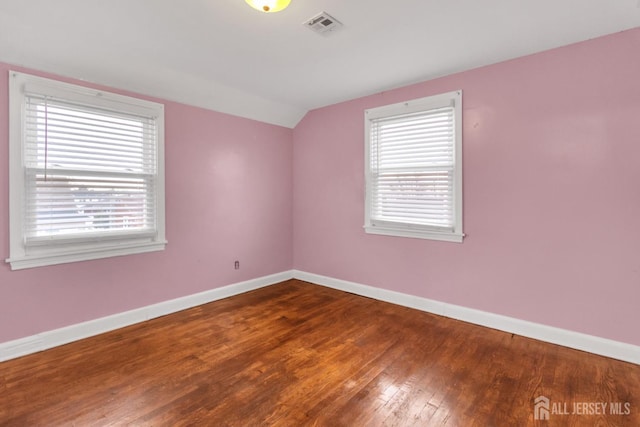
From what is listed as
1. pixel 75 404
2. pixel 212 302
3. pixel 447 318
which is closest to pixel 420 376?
pixel 447 318

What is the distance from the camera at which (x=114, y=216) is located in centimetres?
297

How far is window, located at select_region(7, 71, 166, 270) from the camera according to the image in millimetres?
2445

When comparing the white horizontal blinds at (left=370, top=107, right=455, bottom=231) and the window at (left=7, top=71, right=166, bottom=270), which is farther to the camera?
the white horizontal blinds at (left=370, top=107, right=455, bottom=231)

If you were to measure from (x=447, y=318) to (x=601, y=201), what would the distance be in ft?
5.60

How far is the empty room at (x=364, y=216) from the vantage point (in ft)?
6.56

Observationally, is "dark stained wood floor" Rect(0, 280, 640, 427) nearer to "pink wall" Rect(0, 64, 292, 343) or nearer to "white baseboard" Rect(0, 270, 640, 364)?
"white baseboard" Rect(0, 270, 640, 364)

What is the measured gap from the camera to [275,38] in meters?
2.43

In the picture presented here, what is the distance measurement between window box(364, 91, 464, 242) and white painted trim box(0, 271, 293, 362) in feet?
6.69

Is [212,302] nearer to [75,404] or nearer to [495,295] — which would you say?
[75,404]

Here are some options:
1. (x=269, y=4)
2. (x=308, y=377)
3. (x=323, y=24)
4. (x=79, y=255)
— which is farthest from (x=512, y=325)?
(x=79, y=255)

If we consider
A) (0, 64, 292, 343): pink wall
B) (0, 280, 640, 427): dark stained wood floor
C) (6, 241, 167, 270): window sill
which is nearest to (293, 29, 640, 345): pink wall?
(0, 280, 640, 427): dark stained wood floor

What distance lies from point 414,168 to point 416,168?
0.08 feet

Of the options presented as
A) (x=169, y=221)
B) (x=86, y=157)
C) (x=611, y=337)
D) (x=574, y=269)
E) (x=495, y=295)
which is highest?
(x=86, y=157)

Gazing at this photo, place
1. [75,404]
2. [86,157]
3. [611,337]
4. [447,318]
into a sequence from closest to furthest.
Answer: [75,404] < [611,337] < [86,157] < [447,318]
